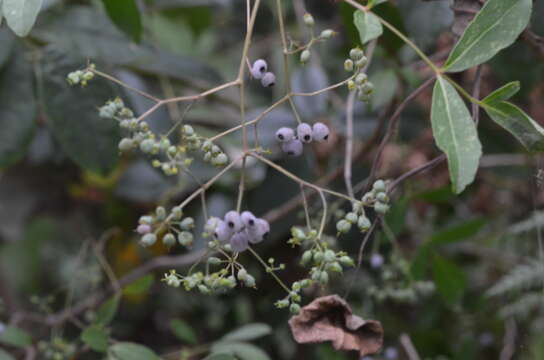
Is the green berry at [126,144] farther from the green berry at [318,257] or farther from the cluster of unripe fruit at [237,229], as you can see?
the green berry at [318,257]

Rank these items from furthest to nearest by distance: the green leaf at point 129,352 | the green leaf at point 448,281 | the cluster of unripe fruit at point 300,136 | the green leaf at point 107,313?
the green leaf at point 448,281 → the green leaf at point 107,313 → the green leaf at point 129,352 → the cluster of unripe fruit at point 300,136

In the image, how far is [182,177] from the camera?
5.17 ft

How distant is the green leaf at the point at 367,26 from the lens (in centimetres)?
76

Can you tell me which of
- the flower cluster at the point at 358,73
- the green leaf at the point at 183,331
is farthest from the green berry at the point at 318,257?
the green leaf at the point at 183,331

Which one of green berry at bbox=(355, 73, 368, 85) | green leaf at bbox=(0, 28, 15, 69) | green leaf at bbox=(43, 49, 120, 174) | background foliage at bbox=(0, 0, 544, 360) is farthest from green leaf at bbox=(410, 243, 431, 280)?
green leaf at bbox=(0, 28, 15, 69)

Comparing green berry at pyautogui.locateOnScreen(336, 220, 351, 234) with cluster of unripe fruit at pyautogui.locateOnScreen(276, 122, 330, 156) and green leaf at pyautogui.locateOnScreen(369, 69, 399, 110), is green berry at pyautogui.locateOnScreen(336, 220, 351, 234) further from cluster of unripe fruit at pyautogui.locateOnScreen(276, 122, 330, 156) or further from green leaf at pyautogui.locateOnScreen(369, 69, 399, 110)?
green leaf at pyautogui.locateOnScreen(369, 69, 399, 110)

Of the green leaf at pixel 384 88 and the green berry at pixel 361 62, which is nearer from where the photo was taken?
the green berry at pixel 361 62

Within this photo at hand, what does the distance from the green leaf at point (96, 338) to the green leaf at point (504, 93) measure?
0.78 meters

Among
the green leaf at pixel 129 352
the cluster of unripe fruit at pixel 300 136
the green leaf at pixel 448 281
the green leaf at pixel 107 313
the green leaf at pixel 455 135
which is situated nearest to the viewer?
Result: the green leaf at pixel 455 135

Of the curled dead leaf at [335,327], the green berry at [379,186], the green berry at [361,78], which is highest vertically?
the green berry at [361,78]

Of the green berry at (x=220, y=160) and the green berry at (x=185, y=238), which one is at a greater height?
the green berry at (x=220, y=160)

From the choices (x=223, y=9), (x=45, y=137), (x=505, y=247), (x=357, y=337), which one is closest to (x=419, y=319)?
(x=505, y=247)

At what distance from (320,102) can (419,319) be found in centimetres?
63

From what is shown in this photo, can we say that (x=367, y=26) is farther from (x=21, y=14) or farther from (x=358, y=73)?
(x=21, y=14)
